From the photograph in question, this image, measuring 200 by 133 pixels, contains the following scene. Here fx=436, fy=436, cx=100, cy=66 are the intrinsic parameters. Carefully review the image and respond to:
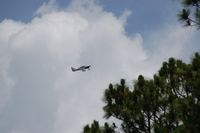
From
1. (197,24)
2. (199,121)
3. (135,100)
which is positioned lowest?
(199,121)

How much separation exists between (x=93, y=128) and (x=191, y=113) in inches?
260

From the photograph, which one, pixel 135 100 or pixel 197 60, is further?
pixel 135 100

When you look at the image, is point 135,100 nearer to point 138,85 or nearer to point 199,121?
point 138,85

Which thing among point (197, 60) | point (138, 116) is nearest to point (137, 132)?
point (138, 116)

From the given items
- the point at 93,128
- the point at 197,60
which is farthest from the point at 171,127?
the point at 197,60

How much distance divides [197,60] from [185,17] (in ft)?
9.18

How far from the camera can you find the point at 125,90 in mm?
18938

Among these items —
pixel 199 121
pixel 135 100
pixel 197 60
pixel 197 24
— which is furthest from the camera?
pixel 135 100

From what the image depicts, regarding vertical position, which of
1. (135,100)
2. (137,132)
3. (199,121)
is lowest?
(199,121)

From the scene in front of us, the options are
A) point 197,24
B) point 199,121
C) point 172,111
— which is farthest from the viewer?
point 172,111

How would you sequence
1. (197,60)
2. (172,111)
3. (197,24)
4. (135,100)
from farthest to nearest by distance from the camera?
(135,100) < (172,111) < (197,60) < (197,24)

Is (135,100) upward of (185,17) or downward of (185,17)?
upward

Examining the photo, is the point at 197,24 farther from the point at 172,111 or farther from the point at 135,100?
the point at 135,100

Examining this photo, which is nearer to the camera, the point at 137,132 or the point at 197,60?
the point at 197,60
